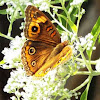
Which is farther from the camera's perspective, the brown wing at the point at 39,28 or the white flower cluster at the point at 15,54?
the white flower cluster at the point at 15,54

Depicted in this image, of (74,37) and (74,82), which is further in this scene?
(74,82)

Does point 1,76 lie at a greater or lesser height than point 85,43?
lesser

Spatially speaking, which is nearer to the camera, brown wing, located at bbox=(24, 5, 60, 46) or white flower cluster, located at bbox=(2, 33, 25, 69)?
brown wing, located at bbox=(24, 5, 60, 46)

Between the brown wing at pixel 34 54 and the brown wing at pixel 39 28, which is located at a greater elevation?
the brown wing at pixel 39 28

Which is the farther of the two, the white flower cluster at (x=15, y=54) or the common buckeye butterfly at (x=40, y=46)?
the white flower cluster at (x=15, y=54)

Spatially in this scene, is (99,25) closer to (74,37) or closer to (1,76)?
(74,37)

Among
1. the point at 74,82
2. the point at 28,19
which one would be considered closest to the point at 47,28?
the point at 28,19
